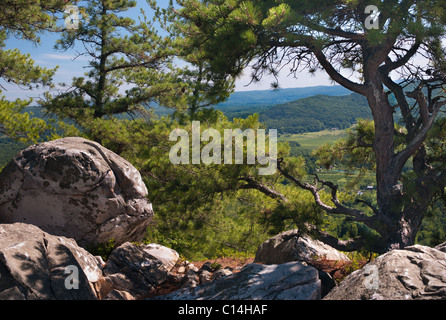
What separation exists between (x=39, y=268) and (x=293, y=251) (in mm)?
4497

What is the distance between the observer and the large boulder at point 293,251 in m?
6.33

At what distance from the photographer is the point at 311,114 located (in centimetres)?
16000

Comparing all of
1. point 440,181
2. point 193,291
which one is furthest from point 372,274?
point 440,181

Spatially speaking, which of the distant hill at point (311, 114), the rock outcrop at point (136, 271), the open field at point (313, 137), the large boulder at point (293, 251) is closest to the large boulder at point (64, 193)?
the rock outcrop at point (136, 271)

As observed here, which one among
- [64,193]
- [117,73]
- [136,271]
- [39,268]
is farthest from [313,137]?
[39,268]

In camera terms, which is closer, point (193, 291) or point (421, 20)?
point (193, 291)

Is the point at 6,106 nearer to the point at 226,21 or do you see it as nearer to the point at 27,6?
the point at 27,6

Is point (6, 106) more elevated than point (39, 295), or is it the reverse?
point (6, 106)

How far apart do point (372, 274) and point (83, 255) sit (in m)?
4.69

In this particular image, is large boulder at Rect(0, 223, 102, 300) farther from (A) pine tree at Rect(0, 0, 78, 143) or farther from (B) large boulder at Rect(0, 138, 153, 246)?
(A) pine tree at Rect(0, 0, 78, 143)

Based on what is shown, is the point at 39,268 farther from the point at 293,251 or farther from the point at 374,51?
the point at 374,51

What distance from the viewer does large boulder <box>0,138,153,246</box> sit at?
21.2 feet

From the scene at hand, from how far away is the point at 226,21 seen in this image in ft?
17.3

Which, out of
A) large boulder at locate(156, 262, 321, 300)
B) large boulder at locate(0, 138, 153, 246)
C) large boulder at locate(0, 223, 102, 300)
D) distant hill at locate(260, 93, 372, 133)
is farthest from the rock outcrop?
distant hill at locate(260, 93, 372, 133)
